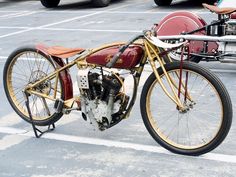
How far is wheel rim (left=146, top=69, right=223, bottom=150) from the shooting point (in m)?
4.42

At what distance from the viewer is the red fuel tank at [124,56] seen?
4.36 meters

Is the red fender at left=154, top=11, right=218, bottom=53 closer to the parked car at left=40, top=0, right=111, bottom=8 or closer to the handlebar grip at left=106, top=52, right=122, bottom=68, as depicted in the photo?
the handlebar grip at left=106, top=52, right=122, bottom=68

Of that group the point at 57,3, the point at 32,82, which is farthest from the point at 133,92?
the point at 57,3

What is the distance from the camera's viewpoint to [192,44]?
7188mm

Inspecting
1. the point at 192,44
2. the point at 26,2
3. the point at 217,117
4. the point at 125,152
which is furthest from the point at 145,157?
the point at 26,2

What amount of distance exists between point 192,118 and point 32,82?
1677 millimetres

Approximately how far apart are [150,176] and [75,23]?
9.12 m

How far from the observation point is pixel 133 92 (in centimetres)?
459

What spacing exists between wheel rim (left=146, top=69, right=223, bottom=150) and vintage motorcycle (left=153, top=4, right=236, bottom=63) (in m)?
1.77

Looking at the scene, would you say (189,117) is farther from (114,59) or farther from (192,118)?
(114,59)

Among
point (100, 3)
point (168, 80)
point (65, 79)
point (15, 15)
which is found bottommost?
point (15, 15)

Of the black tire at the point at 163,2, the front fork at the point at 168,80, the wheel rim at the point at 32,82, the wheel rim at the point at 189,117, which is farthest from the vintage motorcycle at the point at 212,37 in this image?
the black tire at the point at 163,2

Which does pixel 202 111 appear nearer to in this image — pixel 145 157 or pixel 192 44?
pixel 145 157

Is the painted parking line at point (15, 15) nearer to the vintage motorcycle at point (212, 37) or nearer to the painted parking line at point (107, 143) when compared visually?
the vintage motorcycle at point (212, 37)
